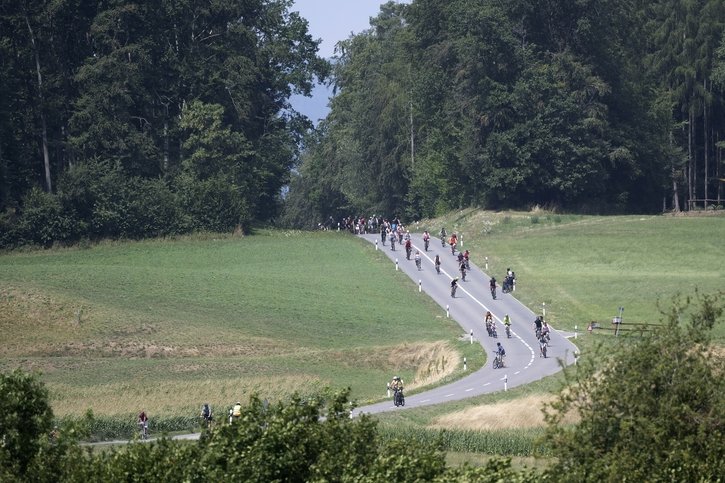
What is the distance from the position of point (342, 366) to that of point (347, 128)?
84122 millimetres

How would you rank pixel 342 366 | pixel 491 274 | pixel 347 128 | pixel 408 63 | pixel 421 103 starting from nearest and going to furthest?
pixel 342 366, pixel 491 274, pixel 421 103, pixel 408 63, pixel 347 128

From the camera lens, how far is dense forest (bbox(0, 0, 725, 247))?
110812 mm

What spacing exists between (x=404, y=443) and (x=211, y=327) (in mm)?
44440

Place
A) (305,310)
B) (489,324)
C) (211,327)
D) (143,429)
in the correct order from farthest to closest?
(305,310), (211,327), (489,324), (143,429)

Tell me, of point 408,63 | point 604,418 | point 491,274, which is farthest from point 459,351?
point 408,63

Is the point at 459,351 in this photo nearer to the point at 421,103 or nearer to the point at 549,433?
the point at 549,433

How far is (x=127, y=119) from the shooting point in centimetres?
11350

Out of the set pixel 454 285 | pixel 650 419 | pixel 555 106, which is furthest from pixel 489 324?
pixel 555 106

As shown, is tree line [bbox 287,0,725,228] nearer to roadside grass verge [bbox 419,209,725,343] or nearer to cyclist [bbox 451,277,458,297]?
roadside grass verge [bbox 419,209,725,343]

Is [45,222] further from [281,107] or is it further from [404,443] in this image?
[404,443]

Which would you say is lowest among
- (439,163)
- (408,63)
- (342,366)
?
(342,366)

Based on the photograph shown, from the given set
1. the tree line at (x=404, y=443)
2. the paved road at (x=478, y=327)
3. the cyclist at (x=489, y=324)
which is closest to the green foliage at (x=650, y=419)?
the tree line at (x=404, y=443)

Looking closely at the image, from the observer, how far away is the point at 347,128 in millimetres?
150500

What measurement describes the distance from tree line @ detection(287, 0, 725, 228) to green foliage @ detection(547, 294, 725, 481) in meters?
77.7
